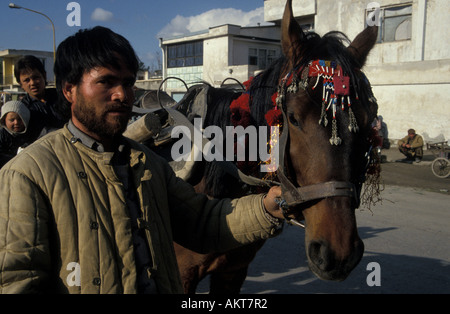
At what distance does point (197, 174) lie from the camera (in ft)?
8.38

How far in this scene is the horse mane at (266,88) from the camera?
74.1 inches

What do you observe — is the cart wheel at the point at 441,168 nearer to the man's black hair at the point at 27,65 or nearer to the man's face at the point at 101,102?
the man's black hair at the point at 27,65

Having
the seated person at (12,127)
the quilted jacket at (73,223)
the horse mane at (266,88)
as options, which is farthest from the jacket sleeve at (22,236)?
the seated person at (12,127)

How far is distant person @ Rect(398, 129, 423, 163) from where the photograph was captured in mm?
12906

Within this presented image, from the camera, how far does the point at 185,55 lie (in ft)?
89.4

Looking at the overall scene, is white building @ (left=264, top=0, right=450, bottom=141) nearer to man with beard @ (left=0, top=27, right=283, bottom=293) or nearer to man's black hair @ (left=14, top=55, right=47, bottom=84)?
man's black hair @ (left=14, top=55, right=47, bottom=84)

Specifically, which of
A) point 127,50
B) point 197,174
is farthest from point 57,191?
point 197,174

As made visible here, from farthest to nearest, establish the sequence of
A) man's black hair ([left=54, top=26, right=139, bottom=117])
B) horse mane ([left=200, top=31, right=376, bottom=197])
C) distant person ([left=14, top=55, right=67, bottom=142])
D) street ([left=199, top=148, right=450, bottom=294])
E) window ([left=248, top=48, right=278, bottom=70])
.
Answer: window ([left=248, top=48, right=278, bottom=70]) < street ([left=199, top=148, right=450, bottom=294]) < distant person ([left=14, top=55, right=67, bottom=142]) < horse mane ([left=200, top=31, right=376, bottom=197]) < man's black hair ([left=54, top=26, right=139, bottom=117])

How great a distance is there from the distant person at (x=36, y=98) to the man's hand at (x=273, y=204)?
2254 mm

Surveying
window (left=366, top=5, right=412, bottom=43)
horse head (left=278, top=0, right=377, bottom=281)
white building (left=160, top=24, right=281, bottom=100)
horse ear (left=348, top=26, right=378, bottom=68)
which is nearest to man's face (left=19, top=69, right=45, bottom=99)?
horse head (left=278, top=0, right=377, bottom=281)

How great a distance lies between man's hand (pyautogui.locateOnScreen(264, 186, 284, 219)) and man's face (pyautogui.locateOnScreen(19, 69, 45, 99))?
2.74m

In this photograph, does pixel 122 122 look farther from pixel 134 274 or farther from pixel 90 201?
pixel 134 274

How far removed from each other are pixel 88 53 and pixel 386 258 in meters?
4.58

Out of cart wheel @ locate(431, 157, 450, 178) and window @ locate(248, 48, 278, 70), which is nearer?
cart wheel @ locate(431, 157, 450, 178)
